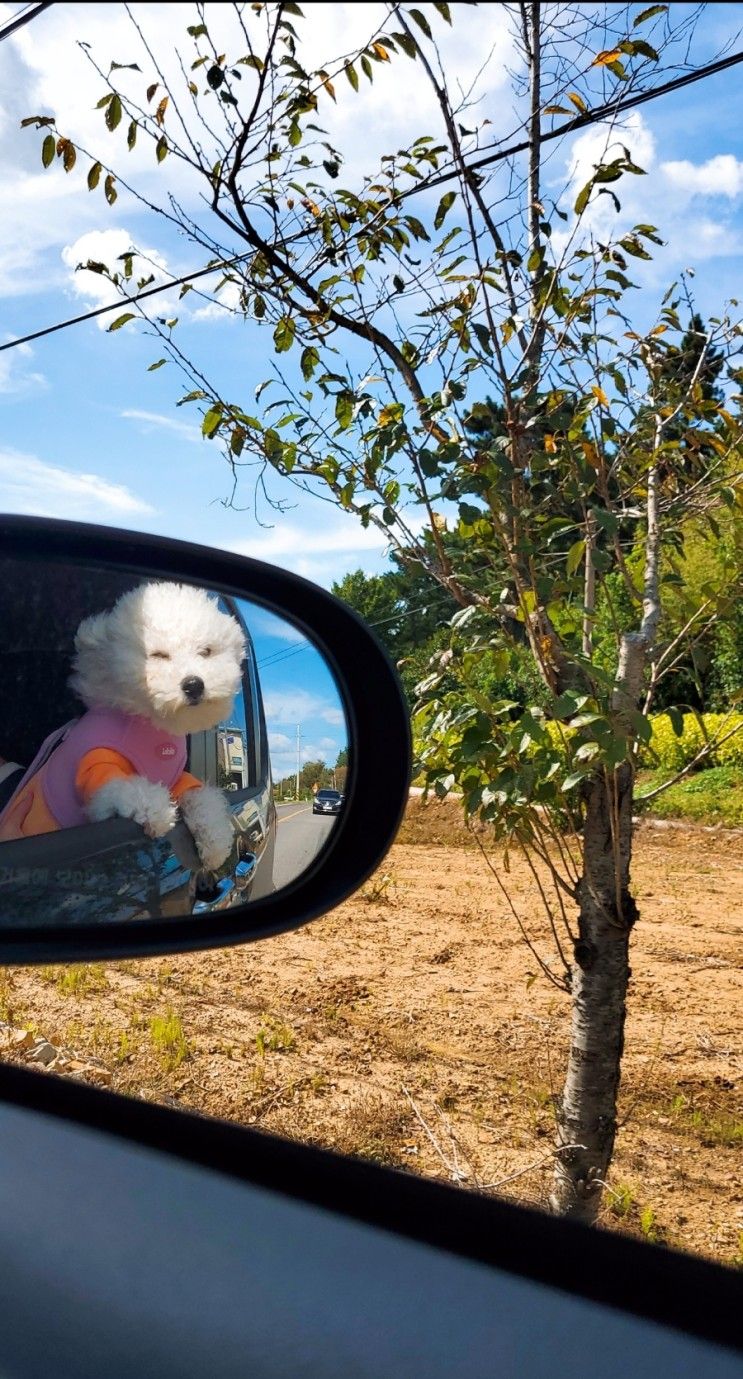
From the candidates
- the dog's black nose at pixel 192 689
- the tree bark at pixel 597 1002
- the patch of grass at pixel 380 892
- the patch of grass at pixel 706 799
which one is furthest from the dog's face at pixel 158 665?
the patch of grass at pixel 706 799

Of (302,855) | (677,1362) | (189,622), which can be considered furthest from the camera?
(302,855)

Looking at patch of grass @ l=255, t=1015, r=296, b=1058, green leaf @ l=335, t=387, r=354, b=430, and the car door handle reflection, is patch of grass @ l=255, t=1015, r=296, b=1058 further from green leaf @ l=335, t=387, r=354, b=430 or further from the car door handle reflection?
the car door handle reflection

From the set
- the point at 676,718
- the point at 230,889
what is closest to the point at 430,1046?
the point at 676,718

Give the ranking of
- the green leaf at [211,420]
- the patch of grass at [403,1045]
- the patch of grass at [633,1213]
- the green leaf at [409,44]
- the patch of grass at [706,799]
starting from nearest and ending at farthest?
the green leaf at [409,44] → the patch of grass at [633,1213] → the green leaf at [211,420] → the patch of grass at [403,1045] → the patch of grass at [706,799]

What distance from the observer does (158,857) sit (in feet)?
4.13

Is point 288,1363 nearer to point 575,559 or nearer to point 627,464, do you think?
point 575,559

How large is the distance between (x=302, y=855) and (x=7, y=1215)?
70cm

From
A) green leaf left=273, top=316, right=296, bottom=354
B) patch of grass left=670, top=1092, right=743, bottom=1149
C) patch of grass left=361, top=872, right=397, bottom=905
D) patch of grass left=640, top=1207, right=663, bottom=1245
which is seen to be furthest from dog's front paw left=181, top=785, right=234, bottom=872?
patch of grass left=361, top=872, right=397, bottom=905

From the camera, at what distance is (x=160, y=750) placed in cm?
121

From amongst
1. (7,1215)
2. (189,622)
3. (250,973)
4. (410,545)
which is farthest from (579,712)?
(250,973)

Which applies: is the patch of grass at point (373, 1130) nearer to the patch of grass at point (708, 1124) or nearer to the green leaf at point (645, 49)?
the patch of grass at point (708, 1124)

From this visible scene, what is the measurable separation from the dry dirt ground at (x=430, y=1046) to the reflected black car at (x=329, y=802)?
158 cm

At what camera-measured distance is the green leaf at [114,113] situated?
279 cm

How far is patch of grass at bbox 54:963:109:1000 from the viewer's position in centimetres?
466
